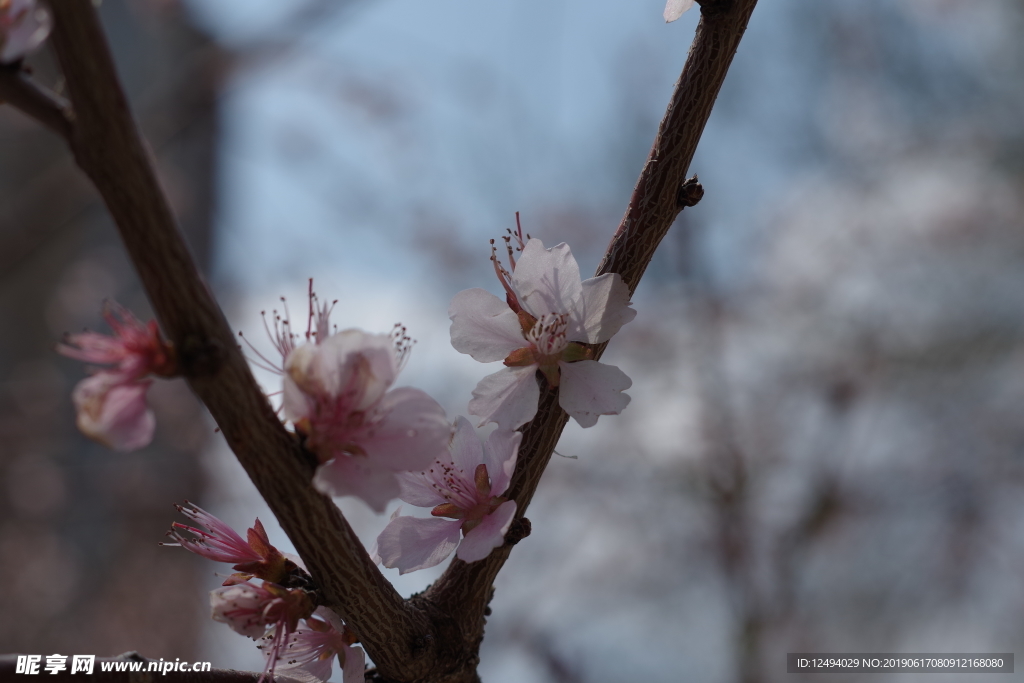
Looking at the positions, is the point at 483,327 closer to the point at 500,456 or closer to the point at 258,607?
the point at 500,456

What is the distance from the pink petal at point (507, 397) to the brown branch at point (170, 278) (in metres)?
0.18

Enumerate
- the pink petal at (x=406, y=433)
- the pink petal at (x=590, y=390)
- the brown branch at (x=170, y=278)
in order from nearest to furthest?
the brown branch at (x=170, y=278)
the pink petal at (x=406, y=433)
the pink petal at (x=590, y=390)

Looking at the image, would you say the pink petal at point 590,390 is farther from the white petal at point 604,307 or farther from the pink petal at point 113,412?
the pink petal at point 113,412

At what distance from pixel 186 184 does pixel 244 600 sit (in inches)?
330

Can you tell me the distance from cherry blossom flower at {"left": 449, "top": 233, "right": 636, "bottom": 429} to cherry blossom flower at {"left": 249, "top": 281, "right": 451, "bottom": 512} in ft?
0.37

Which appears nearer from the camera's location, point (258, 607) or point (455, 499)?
point (258, 607)

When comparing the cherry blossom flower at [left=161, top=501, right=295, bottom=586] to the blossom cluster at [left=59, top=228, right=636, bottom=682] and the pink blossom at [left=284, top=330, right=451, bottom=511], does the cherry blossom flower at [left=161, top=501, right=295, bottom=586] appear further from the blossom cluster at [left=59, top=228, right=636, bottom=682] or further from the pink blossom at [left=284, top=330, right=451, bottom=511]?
the pink blossom at [left=284, top=330, right=451, bottom=511]

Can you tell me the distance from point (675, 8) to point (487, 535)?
612 millimetres

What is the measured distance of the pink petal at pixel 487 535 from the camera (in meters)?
0.64

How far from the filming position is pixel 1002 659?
2.72m

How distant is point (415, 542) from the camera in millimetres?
717

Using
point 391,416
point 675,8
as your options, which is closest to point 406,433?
point 391,416

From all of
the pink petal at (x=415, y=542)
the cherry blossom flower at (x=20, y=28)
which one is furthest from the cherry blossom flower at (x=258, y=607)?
the cherry blossom flower at (x=20, y=28)

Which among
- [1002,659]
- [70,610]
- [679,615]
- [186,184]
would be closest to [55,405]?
[70,610]
